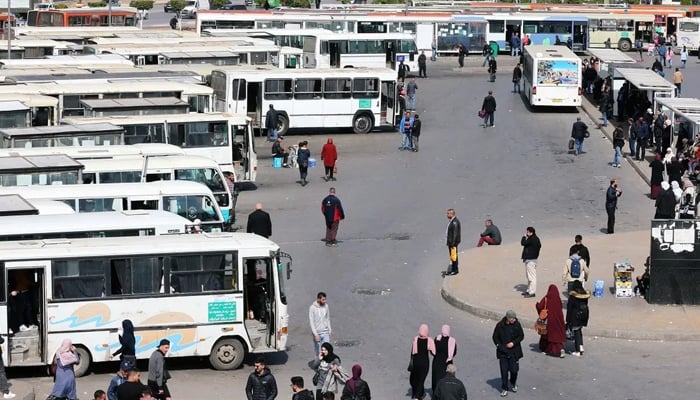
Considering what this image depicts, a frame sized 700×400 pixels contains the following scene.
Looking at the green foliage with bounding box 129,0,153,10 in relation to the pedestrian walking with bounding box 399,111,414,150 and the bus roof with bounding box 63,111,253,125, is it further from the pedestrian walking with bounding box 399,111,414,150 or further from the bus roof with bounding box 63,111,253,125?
the bus roof with bounding box 63,111,253,125

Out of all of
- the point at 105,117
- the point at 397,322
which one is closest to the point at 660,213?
the point at 397,322

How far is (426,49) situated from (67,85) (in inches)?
1310

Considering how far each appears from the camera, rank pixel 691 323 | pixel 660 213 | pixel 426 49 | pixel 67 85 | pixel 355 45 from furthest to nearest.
A: pixel 426 49 < pixel 355 45 < pixel 67 85 < pixel 660 213 < pixel 691 323

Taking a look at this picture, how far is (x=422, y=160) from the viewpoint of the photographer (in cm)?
4412

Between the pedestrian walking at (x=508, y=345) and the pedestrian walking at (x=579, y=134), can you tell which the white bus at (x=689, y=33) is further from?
the pedestrian walking at (x=508, y=345)

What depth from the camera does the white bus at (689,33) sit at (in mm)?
78562

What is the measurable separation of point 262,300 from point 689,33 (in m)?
60.2

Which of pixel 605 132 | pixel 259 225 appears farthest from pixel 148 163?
pixel 605 132

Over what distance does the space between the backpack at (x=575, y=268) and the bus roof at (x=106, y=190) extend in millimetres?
8414

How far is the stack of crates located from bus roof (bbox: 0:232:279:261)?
23.1 ft

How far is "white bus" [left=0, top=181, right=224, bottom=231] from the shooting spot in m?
28.5

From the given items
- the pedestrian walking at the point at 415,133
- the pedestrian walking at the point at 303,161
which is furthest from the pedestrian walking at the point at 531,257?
the pedestrian walking at the point at 415,133

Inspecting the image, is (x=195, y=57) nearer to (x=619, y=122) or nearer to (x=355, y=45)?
(x=355, y=45)

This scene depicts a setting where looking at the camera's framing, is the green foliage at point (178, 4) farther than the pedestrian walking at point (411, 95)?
Yes
